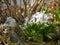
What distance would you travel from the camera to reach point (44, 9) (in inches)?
273

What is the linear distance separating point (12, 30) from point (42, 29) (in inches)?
26.0

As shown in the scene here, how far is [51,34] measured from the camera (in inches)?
215

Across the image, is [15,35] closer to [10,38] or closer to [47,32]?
[10,38]

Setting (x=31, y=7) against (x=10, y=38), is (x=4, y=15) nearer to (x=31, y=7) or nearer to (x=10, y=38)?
(x=31, y=7)

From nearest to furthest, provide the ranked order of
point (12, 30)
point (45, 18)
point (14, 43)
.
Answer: point (14, 43) → point (12, 30) → point (45, 18)

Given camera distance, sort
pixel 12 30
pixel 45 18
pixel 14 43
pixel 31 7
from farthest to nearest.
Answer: pixel 31 7 → pixel 45 18 → pixel 12 30 → pixel 14 43

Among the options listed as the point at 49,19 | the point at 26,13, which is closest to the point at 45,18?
the point at 49,19

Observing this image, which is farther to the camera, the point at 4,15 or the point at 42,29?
the point at 4,15

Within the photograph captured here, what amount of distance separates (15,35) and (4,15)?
4.73 ft

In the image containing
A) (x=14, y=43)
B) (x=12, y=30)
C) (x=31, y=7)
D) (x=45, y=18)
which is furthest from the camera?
(x=31, y=7)

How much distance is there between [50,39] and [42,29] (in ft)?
0.96

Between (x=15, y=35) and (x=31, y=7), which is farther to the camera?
(x=31, y=7)

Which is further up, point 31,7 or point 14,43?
point 31,7

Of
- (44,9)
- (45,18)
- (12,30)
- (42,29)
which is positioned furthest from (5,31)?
(44,9)
